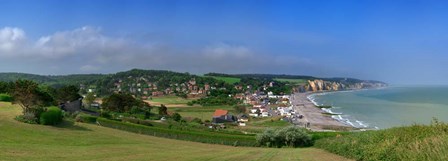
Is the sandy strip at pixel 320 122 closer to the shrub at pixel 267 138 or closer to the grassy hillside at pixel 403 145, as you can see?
the shrub at pixel 267 138

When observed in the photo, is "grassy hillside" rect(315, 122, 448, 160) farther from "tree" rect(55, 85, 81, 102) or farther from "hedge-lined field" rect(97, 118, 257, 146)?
"tree" rect(55, 85, 81, 102)

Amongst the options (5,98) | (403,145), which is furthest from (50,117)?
(403,145)

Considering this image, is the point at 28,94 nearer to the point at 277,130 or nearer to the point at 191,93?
the point at 277,130

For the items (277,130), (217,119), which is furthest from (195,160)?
(217,119)

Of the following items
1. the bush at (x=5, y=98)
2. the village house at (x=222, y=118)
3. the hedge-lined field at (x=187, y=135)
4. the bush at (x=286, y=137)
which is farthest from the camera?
the village house at (x=222, y=118)

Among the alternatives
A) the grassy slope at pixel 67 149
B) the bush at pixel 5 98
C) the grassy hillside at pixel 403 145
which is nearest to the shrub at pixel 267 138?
the grassy hillside at pixel 403 145

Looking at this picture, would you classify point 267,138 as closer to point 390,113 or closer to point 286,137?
point 286,137
